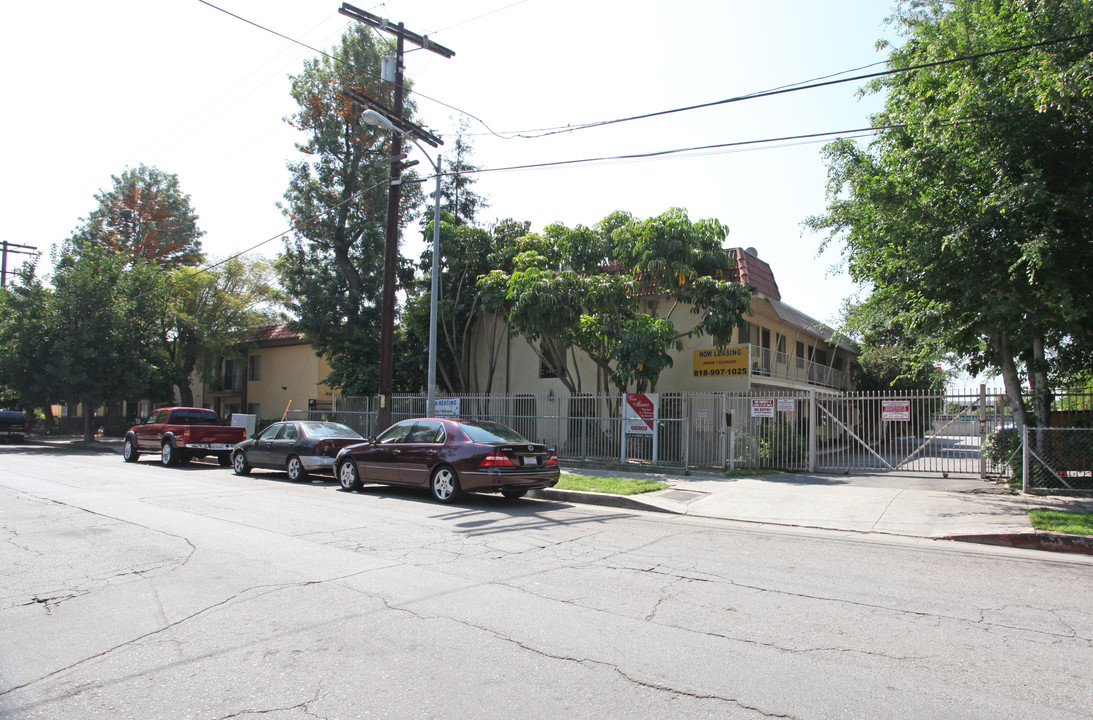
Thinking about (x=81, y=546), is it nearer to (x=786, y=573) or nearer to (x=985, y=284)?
(x=786, y=573)

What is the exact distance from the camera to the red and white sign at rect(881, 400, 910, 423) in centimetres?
1434

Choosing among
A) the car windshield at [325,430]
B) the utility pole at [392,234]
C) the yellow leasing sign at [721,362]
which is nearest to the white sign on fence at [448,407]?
the utility pole at [392,234]

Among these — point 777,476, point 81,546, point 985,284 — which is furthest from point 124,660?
point 777,476

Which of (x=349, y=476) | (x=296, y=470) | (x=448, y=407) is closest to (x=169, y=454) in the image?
(x=296, y=470)

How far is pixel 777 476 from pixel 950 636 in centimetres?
1082

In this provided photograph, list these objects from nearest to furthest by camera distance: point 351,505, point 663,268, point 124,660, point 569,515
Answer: point 124,660 → point 569,515 → point 351,505 → point 663,268

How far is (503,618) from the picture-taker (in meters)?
5.15

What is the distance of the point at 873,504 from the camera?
1144 centimetres

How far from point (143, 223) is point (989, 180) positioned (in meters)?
41.5

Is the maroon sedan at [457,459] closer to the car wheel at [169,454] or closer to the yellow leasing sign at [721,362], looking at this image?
the car wheel at [169,454]

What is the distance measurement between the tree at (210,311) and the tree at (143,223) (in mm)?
7274

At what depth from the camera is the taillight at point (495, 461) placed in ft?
36.1

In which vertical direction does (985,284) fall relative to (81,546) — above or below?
above

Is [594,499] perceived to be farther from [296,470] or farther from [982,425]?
[982,425]
